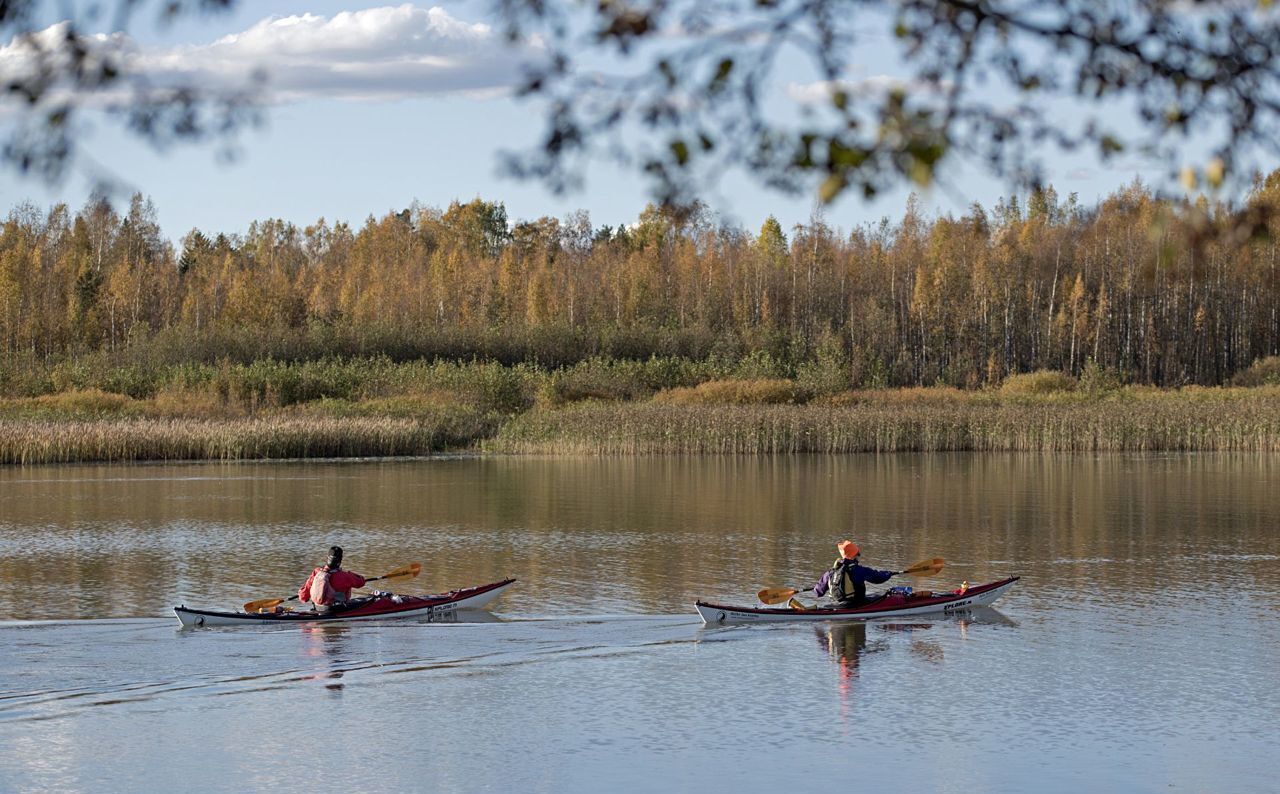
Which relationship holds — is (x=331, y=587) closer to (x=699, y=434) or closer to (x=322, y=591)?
(x=322, y=591)

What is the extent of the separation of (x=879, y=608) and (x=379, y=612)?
5.79m

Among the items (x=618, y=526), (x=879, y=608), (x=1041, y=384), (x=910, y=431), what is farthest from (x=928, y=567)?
(x=1041, y=384)

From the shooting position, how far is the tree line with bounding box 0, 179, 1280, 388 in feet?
236

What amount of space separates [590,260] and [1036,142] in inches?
3408

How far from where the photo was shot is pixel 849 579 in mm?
17953

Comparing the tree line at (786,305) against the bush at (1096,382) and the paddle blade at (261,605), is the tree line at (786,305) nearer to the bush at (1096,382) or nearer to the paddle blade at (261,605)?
the bush at (1096,382)

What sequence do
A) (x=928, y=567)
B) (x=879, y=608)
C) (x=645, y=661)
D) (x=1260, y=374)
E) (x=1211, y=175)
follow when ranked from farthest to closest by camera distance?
(x=1260, y=374) → (x=928, y=567) → (x=879, y=608) → (x=645, y=661) → (x=1211, y=175)

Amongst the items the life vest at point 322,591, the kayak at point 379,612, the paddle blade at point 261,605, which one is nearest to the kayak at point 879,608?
the kayak at point 379,612

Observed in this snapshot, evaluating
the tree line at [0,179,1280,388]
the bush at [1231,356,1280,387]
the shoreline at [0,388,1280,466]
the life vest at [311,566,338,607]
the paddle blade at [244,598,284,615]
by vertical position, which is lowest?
the paddle blade at [244,598,284,615]

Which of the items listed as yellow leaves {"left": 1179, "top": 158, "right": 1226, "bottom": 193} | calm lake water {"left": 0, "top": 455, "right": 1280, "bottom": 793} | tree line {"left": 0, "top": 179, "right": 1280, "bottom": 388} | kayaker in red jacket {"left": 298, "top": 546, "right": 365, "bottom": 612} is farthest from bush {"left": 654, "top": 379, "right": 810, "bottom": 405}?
yellow leaves {"left": 1179, "top": 158, "right": 1226, "bottom": 193}

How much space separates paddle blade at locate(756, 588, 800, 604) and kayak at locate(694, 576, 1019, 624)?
0.27 m

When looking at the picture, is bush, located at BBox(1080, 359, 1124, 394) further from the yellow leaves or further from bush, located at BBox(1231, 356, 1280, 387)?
the yellow leaves

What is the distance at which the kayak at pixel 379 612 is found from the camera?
17234 millimetres

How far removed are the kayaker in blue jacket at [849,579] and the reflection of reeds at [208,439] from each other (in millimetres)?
31621
